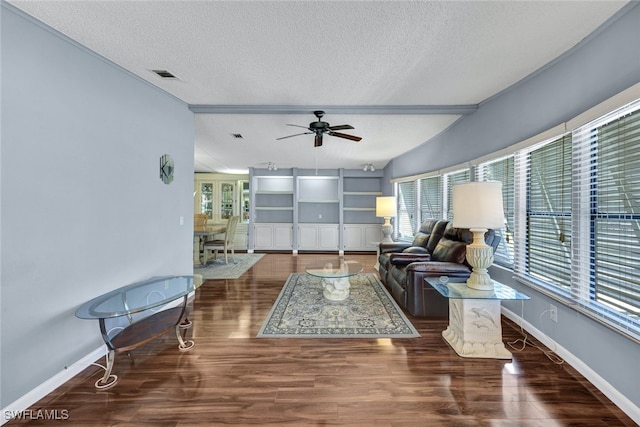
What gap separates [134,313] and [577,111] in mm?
3970

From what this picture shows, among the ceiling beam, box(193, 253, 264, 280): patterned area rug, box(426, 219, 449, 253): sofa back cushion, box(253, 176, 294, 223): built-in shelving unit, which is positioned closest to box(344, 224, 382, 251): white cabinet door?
box(253, 176, 294, 223): built-in shelving unit

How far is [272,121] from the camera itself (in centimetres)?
373

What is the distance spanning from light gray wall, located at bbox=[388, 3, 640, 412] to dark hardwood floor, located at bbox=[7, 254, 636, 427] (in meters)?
0.23

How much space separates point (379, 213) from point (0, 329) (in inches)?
197

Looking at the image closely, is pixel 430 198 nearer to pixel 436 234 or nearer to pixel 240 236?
pixel 436 234

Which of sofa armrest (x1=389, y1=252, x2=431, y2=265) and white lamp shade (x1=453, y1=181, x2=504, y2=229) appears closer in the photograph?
white lamp shade (x1=453, y1=181, x2=504, y2=229)

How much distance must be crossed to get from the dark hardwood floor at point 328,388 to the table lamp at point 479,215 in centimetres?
72

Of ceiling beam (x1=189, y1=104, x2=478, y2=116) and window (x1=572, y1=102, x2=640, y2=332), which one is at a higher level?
ceiling beam (x1=189, y1=104, x2=478, y2=116)

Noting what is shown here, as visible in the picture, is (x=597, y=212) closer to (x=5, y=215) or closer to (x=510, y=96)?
(x=510, y=96)

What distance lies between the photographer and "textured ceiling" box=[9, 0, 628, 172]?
1683mm

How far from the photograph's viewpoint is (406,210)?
592cm

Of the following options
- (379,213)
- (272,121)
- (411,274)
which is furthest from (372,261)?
(272,121)

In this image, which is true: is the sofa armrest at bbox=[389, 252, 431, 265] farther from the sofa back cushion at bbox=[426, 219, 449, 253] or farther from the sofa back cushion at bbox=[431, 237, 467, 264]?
the sofa back cushion at bbox=[426, 219, 449, 253]

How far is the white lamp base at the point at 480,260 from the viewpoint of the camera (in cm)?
218
